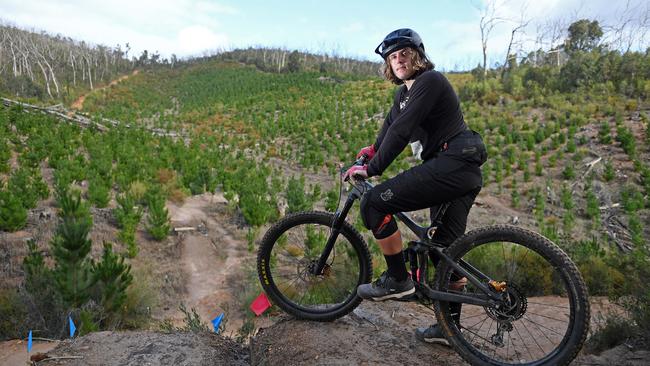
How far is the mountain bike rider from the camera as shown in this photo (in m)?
2.25

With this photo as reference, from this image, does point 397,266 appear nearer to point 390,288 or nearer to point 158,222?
point 390,288

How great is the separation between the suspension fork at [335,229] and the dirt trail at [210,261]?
305cm

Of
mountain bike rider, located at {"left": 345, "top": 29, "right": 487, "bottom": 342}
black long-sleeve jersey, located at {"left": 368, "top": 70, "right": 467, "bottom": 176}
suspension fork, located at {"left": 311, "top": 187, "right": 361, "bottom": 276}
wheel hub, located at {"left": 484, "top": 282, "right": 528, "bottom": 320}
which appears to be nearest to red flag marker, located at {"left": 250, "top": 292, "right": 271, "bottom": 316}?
suspension fork, located at {"left": 311, "top": 187, "right": 361, "bottom": 276}

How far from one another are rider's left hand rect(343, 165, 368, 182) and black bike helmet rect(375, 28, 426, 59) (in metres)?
0.72

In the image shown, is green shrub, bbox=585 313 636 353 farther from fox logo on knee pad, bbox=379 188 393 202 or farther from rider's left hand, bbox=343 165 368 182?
rider's left hand, bbox=343 165 368 182

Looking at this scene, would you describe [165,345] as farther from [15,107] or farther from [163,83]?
[163,83]

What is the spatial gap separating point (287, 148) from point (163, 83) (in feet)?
124

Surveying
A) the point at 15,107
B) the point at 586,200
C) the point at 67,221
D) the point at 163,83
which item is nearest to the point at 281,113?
the point at 15,107

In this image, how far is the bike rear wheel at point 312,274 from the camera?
9.56 ft

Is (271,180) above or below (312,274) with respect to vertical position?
below

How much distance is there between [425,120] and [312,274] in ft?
4.66

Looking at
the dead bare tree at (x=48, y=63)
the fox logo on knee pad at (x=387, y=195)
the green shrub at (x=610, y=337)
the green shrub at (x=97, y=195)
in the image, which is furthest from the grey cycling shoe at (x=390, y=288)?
the dead bare tree at (x=48, y=63)

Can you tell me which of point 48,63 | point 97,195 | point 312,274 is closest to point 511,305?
point 312,274

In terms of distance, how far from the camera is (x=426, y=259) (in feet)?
8.29
